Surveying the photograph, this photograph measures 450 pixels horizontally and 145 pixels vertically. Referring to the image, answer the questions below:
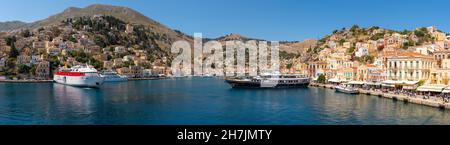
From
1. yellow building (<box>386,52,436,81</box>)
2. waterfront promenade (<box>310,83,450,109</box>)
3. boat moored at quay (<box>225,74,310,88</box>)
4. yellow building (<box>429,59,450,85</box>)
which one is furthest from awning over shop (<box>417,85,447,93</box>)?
boat moored at quay (<box>225,74,310,88</box>)

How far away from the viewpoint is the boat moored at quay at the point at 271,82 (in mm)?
67375

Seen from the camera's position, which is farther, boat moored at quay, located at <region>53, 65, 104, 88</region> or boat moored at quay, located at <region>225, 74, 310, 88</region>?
boat moored at quay, located at <region>225, 74, 310, 88</region>

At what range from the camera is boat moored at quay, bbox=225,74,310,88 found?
67375 millimetres

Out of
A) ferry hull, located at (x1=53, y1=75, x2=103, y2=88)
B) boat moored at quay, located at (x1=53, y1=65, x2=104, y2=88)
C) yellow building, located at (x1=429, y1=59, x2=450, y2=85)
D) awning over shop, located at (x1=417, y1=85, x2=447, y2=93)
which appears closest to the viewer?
awning over shop, located at (x1=417, y1=85, x2=447, y2=93)

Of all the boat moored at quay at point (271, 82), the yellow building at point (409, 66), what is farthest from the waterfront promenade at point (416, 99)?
the boat moored at quay at point (271, 82)

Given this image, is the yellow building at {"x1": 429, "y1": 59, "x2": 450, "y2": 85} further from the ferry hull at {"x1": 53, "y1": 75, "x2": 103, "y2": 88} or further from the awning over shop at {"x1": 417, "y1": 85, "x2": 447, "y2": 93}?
the ferry hull at {"x1": 53, "y1": 75, "x2": 103, "y2": 88}

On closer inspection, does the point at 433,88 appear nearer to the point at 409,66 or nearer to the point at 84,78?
the point at 409,66

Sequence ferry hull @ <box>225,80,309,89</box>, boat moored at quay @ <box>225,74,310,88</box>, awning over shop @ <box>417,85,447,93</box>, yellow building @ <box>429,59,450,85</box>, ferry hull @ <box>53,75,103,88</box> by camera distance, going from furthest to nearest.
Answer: boat moored at quay @ <box>225,74,310,88</box>, ferry hull @ <box>225,80,309,89</box>, ferry hull @ <box>53,75,103,88</box>, yellow building @ <box>429,59,450,85</box>, awning over shop @ <box>417,85,447,93</box>

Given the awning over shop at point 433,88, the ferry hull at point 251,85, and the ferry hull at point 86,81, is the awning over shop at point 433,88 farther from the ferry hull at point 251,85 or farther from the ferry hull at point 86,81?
the ferry hull at point 86,81

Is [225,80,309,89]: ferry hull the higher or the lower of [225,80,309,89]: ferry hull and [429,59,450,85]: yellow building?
the lower

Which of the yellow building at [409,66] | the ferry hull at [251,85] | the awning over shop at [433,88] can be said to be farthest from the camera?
the ferry hull at [251,85]
